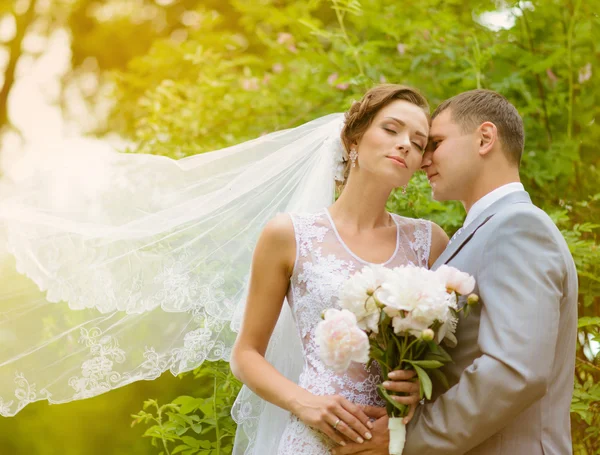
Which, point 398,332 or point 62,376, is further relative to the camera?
point 62,376

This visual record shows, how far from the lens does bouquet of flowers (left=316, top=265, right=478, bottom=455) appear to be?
2.15m

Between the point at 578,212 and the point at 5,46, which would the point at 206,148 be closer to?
the point at 578,212

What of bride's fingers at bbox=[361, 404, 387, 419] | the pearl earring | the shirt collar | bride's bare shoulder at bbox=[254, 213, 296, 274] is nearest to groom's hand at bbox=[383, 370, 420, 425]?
bride's fingers at bbox=[361, 404, 387, 419]

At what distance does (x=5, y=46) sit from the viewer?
9328 mm

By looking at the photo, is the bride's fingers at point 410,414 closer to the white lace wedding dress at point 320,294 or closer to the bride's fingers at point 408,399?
the bride's fingers at point 408,399

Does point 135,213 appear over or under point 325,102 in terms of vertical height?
over

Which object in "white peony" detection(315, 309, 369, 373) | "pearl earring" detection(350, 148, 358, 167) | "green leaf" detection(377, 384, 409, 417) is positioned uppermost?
"white peony" detection(315, 309, 369, 373)

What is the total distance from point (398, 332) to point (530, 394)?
1.47 ft

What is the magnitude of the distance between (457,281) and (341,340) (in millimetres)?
400

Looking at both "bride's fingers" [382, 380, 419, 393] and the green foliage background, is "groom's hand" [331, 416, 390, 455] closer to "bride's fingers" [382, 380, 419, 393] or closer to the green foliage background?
"bride's fingers" [382, 380, 419, 393]

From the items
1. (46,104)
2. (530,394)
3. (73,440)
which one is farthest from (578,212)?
(46,104)

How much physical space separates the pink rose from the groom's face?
0.63m

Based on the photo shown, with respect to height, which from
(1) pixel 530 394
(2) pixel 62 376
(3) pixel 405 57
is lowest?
(2) pixel 62 376

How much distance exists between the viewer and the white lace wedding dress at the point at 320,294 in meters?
2.74
